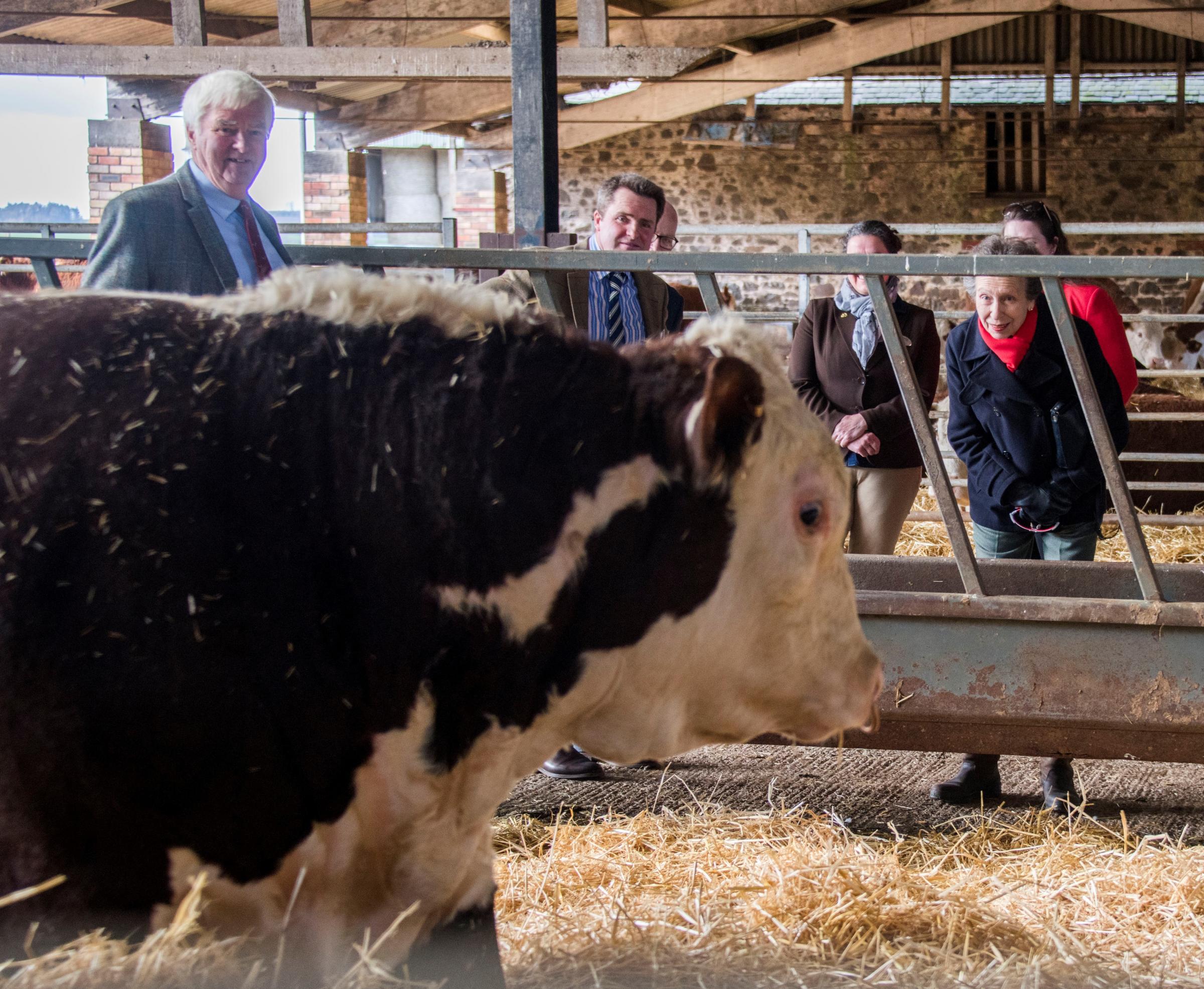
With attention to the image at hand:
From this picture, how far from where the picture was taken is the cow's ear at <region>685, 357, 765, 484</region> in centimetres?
158

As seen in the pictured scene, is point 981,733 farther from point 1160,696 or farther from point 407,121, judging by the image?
point 407,121

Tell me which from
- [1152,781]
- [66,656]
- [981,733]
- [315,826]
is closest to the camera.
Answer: [66,656]

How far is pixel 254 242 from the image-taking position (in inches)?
105

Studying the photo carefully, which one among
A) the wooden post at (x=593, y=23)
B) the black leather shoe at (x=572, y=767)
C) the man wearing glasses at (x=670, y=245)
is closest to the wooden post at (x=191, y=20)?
the wooden post at (x=593, y=23)

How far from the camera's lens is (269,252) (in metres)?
2.71

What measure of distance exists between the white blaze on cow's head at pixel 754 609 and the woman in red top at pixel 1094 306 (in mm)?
1903

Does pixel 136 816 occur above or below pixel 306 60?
below

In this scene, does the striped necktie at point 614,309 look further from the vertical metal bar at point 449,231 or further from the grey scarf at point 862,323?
the vertical metal bar at point 449,231

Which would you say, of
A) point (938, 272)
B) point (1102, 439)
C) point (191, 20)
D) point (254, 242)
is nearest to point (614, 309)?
point (938, 272)

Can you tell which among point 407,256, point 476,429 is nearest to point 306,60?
point 407,256

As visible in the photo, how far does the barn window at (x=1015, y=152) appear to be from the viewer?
15445 mm

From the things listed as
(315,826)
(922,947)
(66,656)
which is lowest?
(922,947)

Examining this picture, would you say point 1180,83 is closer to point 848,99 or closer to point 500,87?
point 848,99

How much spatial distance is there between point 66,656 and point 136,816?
8.1 inches
